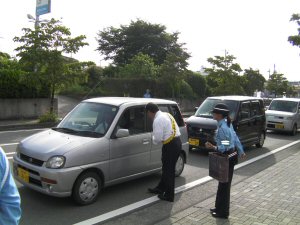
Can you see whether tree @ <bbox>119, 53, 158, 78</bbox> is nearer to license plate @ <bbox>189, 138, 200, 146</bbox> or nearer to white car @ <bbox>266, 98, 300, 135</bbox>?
white car @ <bbox>266, 98, 300, 135</bbox>

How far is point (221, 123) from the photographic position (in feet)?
18.4

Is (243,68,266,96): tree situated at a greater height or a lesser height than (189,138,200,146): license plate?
greater

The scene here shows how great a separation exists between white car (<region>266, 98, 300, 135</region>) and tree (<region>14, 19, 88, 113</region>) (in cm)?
975

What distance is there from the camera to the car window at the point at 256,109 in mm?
12430

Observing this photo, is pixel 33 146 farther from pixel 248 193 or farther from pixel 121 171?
pixel 248 193

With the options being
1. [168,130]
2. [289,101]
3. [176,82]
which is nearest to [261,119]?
[289,101]

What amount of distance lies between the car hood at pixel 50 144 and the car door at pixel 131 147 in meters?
0.57

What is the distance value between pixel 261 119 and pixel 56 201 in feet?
29.5

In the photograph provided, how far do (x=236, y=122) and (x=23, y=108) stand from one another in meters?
12.0

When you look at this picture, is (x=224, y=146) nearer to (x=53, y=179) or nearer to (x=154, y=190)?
(x=154, y=190)

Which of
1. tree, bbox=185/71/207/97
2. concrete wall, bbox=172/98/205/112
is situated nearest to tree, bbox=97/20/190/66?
tree, bbox=185/71/207/97

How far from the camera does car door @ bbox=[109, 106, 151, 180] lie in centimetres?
627

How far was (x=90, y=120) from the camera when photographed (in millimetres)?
6652

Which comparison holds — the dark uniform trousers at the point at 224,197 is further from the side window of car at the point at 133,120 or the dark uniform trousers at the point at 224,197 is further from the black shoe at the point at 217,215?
the side window of car at the point at 133,120
